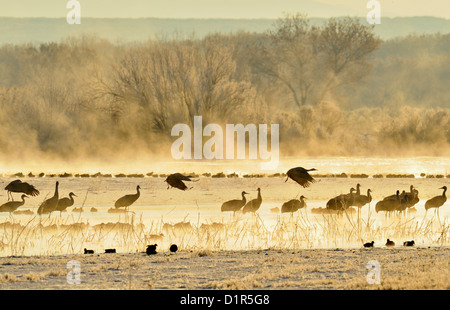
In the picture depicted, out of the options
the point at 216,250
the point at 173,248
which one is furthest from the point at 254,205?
the point at 173,248

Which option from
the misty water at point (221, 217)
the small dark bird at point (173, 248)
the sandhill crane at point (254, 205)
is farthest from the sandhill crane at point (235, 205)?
the small dark bird at point (173, 248)

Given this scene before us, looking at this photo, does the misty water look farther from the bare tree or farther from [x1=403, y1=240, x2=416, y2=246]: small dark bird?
the bare tree

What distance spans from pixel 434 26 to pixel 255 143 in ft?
338

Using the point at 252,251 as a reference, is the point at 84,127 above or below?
above

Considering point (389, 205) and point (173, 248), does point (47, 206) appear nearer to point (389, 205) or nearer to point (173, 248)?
point (173, 248)

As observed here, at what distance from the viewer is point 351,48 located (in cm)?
6325

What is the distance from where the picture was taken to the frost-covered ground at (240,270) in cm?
1111

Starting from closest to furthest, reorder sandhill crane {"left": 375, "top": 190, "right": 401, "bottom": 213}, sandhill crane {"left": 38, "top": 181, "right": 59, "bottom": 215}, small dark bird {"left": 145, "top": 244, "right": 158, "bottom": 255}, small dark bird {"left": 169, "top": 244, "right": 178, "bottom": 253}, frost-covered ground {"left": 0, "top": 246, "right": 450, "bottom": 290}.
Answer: frost-covered ground {"left": 0, "top": 246, "right": 450, "bottom": 290}
small dark bird {"left": 145, "top": 244, "right": 158, "bottom": 255}
small dark bird {"left": 169, "top": 244, "right": 178, "bottom": 253}
sandhill crane {"left": 38, "top": 181, "right": 59, "bottom": 215}
sandhill crane {"left": 375, "top": 190, "right": 401, "bottom": 213}

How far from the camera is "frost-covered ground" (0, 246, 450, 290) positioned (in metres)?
11.1

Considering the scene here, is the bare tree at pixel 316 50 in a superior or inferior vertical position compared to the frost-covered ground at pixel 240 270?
superior

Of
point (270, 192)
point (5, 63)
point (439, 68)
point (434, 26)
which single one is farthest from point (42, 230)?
point (434, 26)

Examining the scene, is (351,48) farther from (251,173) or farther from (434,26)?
(434,26)

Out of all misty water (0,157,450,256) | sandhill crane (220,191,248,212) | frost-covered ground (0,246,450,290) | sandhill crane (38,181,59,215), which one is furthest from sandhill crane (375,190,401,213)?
sandhill crane (38,181,59,215)

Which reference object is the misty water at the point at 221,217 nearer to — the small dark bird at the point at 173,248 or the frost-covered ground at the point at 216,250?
the frost-covered ground at the point at 216,250
